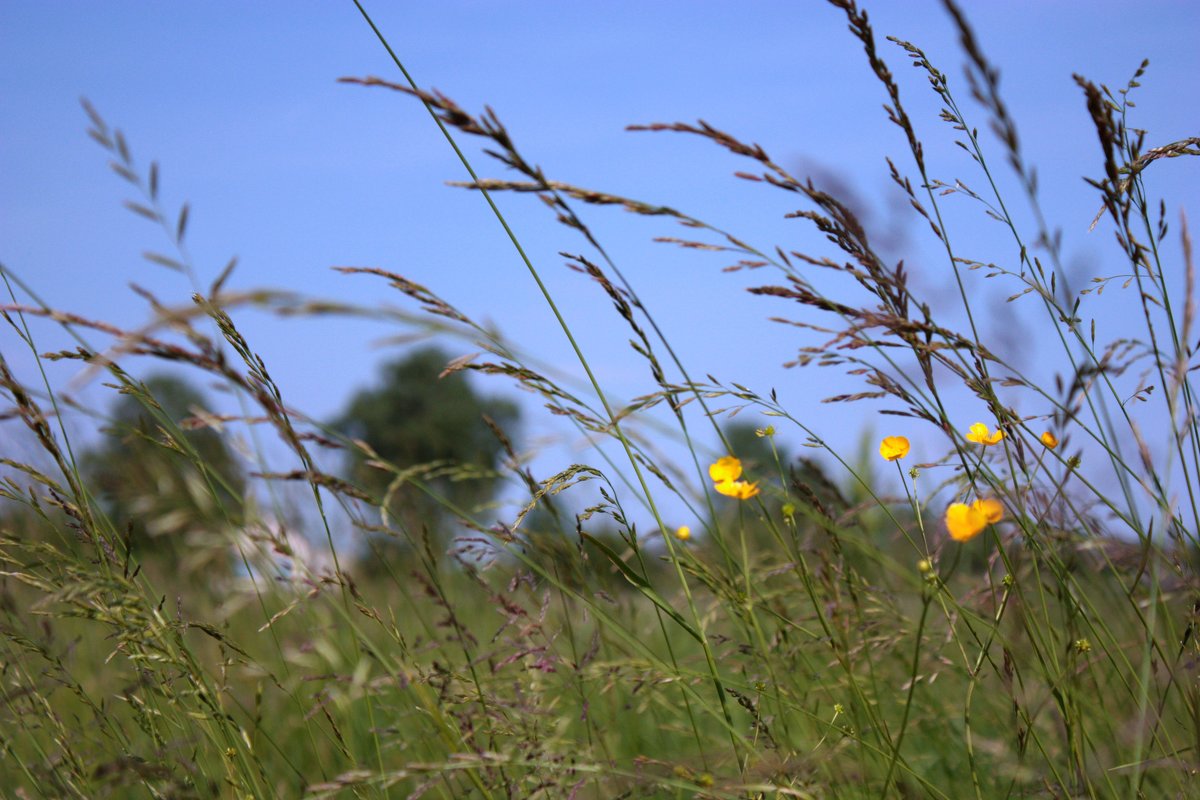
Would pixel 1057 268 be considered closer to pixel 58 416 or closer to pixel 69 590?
pixel 69 590

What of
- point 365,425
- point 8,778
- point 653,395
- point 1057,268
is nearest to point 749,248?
point 653,395

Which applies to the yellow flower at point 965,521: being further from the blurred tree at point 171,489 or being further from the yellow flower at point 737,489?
the blurred tree at point 171,489

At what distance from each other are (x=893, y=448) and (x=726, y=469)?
40cm

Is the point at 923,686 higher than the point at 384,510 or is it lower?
lower

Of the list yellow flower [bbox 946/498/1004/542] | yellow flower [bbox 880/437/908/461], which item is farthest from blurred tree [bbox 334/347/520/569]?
yellow flower [bbox 946/498/1004/542]

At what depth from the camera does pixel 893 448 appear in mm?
1839

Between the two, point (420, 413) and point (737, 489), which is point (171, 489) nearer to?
point (737, 489)

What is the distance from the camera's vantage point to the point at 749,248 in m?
1.60

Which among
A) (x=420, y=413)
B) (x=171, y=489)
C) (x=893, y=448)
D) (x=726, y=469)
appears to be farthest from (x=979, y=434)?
(x=420, y=413)

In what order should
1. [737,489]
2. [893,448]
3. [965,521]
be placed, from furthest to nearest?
[893,448], [737,489], [965,521]

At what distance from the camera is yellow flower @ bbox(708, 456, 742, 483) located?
162 cm

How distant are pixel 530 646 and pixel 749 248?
897mm

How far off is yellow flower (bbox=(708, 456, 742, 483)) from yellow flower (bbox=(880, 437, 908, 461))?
0.36 meters

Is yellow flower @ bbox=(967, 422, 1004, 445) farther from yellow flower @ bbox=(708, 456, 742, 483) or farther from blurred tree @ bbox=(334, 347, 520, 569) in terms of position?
blurred tree @ bbox=(334, 347, 520, 569)
